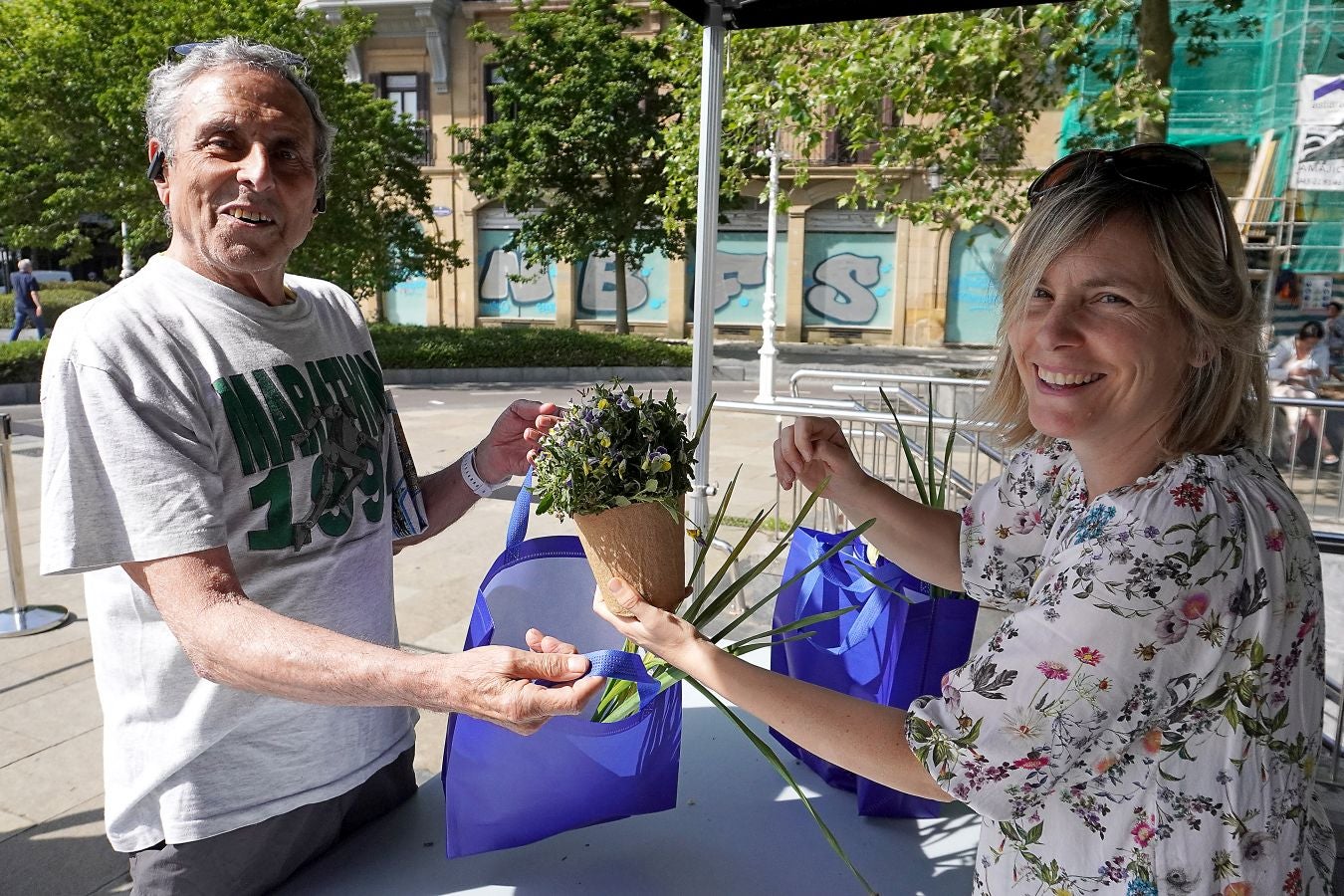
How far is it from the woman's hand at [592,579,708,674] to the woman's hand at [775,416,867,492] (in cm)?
53

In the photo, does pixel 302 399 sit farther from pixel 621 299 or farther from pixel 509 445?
pixel 621 299

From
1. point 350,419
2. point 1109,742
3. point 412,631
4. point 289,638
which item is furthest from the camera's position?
point 412,631

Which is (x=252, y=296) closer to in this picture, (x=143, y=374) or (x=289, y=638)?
(x=143, y=374)

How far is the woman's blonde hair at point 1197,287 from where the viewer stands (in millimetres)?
1204

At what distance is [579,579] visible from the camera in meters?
1.56

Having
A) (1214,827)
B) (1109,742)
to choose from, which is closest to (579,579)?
(1109,742)

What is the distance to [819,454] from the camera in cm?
177

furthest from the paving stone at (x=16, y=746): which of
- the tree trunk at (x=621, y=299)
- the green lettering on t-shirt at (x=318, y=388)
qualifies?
the tree trunk at (x=621, y=299)

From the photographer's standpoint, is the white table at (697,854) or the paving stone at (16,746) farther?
the paving stone at (16,746)

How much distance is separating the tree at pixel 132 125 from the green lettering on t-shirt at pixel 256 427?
13887 mm

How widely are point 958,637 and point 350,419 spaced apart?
3.73ft

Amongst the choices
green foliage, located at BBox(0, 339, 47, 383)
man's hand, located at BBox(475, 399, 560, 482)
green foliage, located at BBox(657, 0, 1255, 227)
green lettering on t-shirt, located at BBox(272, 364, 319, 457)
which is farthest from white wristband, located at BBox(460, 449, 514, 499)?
green foliage, located at BBox(0, 339, 47, 383)

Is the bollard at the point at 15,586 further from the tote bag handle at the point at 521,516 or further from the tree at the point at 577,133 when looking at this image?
the tree at the point at 577,133

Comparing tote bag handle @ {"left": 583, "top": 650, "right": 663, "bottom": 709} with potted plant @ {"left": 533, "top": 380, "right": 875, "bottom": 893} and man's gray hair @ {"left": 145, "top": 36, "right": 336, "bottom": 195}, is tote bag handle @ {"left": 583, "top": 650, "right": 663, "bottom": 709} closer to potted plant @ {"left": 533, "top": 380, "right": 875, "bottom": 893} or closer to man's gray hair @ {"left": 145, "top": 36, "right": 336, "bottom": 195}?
potted plant @ {"left": 533, "top": 380, "right": 875, "bottom": 893}
